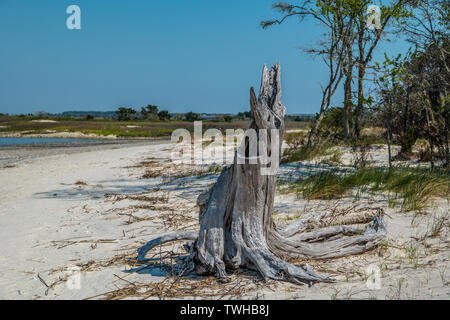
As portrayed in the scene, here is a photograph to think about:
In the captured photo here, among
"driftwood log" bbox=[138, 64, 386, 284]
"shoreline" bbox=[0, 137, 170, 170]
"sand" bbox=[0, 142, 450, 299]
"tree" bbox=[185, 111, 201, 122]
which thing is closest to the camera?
"sand" bbox=[0, 142, 450, 299]

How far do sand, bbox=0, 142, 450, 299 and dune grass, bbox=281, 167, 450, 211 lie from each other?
190mm

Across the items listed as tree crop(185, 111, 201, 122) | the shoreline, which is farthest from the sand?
tree crop(185, 111, 201, 122)

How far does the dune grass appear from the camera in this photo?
4910 mm

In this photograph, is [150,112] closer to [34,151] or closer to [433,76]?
[34,151]

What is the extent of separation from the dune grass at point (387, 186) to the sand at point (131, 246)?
190 mm

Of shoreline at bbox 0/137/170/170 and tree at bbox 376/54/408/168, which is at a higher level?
tree at bbox 376/54/408/168

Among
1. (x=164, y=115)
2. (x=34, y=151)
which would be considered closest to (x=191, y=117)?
(x=164, y=115)

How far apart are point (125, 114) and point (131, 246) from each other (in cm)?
7038

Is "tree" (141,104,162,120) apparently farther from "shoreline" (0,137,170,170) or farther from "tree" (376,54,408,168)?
"tree" (376,54,408,168)

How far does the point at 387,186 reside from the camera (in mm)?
5629

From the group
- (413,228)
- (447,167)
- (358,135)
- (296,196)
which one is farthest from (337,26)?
(413,228)

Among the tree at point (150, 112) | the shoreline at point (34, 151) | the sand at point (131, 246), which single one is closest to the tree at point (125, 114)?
the tree at point (150, 112)
